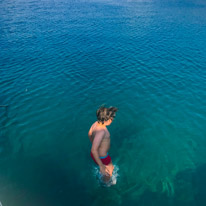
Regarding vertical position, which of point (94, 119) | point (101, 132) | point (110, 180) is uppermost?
point (101, 132)

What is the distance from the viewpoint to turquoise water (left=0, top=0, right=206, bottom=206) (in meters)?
6.92

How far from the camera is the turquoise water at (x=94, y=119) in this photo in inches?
272

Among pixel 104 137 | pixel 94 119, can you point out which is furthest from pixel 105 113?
pixel 94 119

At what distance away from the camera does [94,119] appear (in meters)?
10.4

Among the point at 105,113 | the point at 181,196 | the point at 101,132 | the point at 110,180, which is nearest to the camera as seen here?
the point at 101,132

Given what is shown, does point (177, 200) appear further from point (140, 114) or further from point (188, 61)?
point (188, 61)

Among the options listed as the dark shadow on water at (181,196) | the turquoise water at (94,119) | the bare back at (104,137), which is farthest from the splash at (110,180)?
the bare back at (104,137)

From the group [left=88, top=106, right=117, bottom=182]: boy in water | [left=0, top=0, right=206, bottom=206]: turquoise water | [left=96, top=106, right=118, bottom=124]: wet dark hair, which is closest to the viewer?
[left=88, top=106, right=117, bottom=182]: boy in water

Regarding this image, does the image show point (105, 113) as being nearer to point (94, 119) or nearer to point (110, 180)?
point (110, 180)

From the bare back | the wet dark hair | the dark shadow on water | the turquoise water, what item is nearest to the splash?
the turquoise water

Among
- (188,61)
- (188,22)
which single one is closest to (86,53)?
(188,61)

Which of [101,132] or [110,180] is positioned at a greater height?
[101,132]

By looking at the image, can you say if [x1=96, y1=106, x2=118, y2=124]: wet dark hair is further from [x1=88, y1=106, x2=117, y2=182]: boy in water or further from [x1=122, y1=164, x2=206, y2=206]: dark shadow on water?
[x1=122, y1=164, x2=206, y2=206]: dark shadow on water

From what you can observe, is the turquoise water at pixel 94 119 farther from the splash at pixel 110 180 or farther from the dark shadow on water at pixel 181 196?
the splash at pixel 110 180
